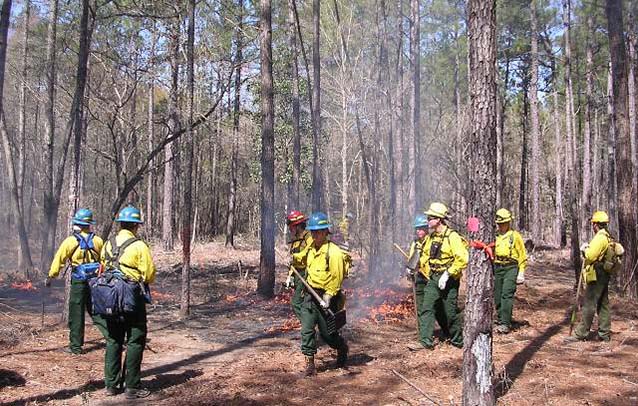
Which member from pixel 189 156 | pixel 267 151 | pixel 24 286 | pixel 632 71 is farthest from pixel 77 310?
pixel 632 71

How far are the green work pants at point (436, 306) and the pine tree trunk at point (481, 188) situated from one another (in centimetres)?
288

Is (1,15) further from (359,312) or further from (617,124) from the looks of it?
(617,124)

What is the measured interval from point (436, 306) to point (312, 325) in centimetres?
241

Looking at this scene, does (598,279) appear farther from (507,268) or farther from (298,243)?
(298,243)

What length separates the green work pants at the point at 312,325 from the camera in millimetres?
6906

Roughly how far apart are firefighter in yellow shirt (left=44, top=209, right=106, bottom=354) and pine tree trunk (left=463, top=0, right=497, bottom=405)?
5.54 metres

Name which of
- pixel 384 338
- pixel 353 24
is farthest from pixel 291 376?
pixel 353 24

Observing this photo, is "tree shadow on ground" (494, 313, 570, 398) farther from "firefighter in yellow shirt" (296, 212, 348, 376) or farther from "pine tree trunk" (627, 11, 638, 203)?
"pine tree trunk" (627, 11, 638, 203)

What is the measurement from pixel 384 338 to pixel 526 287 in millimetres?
6341

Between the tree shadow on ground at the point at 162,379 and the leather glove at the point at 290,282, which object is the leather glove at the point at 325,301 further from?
the tree shadow on ground at the point at 162,379

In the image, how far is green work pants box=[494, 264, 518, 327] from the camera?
31.0ft

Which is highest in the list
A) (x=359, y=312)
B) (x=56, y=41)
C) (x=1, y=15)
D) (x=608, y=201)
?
→ (x=56, y=41)

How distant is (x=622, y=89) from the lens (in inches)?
476

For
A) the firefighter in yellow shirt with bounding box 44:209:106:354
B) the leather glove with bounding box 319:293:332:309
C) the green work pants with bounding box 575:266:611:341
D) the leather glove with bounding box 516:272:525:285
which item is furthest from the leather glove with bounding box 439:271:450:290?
the firefighter in yellow shirt with bounding box 44:209:106:354
